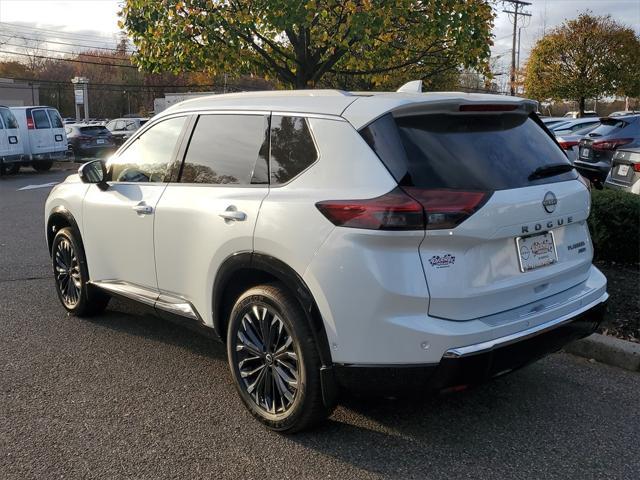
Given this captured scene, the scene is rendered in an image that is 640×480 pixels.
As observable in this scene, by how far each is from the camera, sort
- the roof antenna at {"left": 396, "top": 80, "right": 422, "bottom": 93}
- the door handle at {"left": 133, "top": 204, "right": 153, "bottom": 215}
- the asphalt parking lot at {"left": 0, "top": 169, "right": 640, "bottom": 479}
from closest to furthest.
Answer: the asphalt parking lot at {"left": 0, "top": 169, "right": 640, "bottom": 479}, the roof antenna at {"left": 396, "top": 80, "right": 422, "bottom": 93}, the door handle at {"left": 133, "top": 204, "right": 153, "bottom": 215}

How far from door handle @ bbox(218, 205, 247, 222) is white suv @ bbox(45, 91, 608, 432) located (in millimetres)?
17

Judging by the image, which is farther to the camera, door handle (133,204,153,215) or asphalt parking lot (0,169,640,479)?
door handle (133,204,153,215)

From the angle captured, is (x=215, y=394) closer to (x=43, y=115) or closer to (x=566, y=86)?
(x=43, y=115)

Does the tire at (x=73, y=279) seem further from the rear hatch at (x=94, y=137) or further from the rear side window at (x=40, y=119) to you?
the rear hatch at (x=94, y=137)

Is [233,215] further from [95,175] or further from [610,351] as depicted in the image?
[610,351]

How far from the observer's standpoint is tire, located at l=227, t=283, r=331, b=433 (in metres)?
3.15

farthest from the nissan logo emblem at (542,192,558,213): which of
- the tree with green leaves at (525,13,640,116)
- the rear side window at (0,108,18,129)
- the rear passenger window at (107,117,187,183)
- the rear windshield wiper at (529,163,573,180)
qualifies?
the tree with green leaves at (525,13,640,116)

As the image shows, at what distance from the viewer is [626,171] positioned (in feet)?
26.6

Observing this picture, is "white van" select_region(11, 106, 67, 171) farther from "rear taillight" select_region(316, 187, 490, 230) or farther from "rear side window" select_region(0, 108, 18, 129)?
"rear taillight" select_region(316, 187, 490, 230)

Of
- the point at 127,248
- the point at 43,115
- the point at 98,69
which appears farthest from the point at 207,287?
the point at 98,69

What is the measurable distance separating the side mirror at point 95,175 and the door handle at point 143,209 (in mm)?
570

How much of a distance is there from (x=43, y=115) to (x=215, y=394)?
62.5 feet

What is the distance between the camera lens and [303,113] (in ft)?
11.1

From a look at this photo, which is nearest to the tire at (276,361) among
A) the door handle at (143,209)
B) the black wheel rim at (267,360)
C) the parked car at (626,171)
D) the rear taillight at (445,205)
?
the black wheel rim at (267,360)
